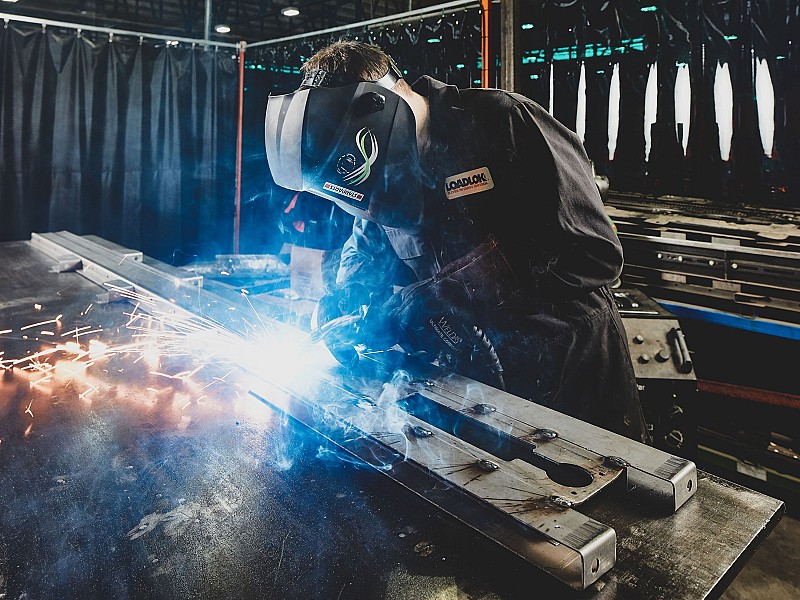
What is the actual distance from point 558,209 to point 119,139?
488 centimetres

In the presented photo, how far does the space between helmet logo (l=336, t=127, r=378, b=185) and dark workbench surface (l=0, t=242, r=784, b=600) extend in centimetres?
62

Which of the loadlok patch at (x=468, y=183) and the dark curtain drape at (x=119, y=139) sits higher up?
the dark curtain drape at (x=119, y=139)

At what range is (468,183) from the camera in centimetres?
166

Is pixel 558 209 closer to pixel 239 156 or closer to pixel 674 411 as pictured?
pixel 674 411

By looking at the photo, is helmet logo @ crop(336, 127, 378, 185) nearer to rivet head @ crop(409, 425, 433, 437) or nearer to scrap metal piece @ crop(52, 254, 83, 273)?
rivet head @ crop(409, 425, 433, 437)

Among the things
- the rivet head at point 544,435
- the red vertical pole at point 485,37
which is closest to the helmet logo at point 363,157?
the rivet head at point 544,435

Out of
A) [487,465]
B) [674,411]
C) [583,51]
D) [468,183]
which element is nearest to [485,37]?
[583,51]

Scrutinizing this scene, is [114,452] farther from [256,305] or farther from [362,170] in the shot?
[256,305]

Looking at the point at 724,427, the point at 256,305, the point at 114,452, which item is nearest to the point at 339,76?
the point at 256,305

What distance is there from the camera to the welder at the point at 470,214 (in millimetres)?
1562

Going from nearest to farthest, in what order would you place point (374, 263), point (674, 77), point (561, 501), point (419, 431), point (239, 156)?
point (561, 501), point (419, 431), point (374, 263), point (674, 77), point (239, 156)

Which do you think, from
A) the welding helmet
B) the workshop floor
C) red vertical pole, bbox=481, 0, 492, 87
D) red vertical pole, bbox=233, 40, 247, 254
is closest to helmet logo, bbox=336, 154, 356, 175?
the welding helmet

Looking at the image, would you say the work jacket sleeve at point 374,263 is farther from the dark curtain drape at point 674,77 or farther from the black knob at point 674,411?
the dark curtain drape at point 674,77

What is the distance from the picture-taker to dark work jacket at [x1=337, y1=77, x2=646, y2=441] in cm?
161
